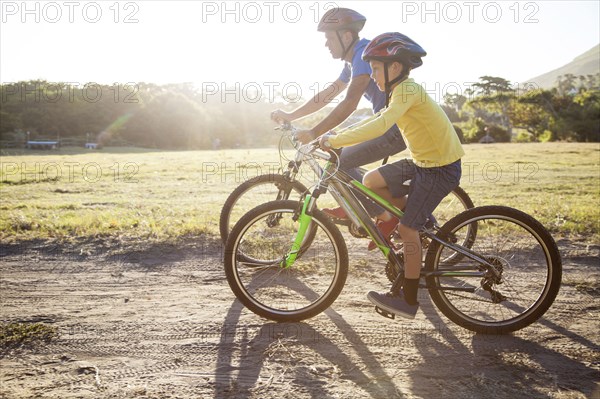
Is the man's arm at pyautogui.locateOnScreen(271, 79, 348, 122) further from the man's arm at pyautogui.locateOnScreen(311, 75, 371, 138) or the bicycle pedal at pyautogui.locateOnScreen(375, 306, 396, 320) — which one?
the bicycle pedal at pyautogui.locateOnScreen(375, 306, 396, 320)

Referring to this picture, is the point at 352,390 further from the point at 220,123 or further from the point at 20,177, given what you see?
the point at 220,123

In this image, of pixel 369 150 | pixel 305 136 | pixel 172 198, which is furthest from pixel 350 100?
pixel 172 198

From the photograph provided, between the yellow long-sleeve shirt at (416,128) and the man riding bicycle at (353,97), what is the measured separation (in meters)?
0.81

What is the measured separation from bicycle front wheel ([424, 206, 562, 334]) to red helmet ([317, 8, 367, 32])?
2.25 meters

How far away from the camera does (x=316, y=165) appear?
4383mm

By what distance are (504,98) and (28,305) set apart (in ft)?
187

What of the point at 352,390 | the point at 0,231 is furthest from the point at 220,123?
the point at 352,390

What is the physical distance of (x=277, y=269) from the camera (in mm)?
4672

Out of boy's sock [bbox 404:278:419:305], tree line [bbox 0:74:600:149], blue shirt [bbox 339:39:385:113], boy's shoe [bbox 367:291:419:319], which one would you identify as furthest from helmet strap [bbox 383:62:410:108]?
tree line [bbox 0:74:600:149]

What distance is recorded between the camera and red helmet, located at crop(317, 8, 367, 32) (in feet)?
16.2

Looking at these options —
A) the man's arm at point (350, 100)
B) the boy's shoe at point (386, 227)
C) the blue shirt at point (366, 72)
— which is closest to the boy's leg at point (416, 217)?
the boy's shoe at point (386, 227)

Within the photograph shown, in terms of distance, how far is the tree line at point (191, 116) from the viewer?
49406 millimetres

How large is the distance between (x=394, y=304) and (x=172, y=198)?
9292 millimetres

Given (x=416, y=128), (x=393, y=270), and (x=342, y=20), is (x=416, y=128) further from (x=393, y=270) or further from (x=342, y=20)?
(x=342, y=20)
